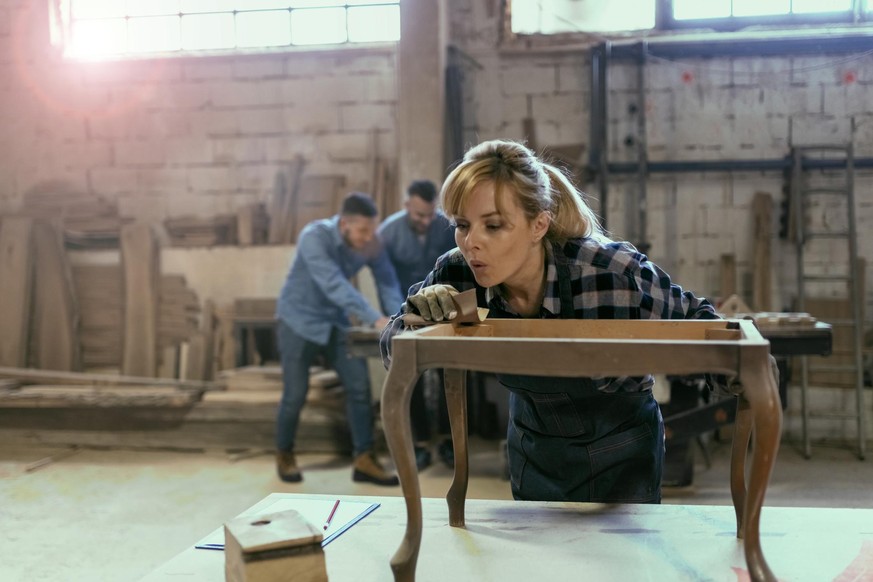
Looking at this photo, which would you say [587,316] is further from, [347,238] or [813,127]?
[813,127]

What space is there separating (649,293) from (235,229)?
4625 millimetres

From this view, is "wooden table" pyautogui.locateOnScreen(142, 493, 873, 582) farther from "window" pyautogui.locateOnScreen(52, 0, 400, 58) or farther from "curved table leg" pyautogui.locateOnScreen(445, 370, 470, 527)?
"window" pyautogui.locateOnScreen(52, 0, 400, 58)

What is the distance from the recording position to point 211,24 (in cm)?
601

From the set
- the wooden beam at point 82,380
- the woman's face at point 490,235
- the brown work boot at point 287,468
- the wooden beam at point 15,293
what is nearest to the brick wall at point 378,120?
the wooden beam at point 15,293

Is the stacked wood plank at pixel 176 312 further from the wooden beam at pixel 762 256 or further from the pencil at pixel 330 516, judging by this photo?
the pencil at pixel 330 516

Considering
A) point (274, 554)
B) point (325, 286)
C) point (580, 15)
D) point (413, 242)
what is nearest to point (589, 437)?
point (274, 554)

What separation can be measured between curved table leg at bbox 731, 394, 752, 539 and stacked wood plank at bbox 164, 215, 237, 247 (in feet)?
15.9

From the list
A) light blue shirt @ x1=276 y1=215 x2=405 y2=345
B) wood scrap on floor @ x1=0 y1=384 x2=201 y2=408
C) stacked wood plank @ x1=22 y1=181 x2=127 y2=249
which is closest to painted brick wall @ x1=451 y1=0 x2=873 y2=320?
light blue shirt @ x1=276 y1=215 x2=405 y2=345

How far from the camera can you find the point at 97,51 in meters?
6.21

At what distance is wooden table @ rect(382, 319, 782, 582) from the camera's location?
1.24m

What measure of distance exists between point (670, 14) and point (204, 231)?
361 cm

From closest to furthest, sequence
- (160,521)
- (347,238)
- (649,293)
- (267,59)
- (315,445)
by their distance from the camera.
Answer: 1. (649,293)
2. (160,521)
3. (347,238)
4. (315,445)
5. (267,59)

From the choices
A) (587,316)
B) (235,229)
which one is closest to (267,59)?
(235,229)

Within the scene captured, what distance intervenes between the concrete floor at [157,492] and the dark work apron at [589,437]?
2.07m
